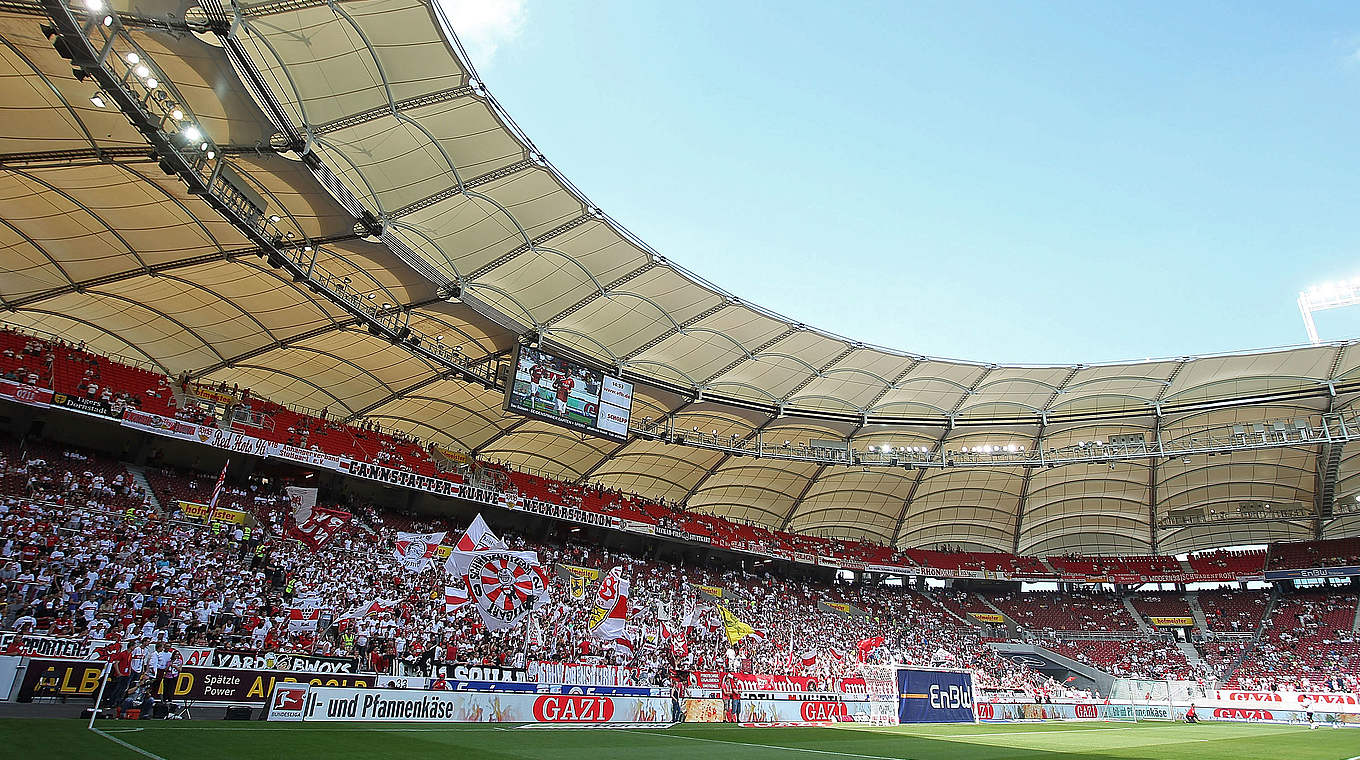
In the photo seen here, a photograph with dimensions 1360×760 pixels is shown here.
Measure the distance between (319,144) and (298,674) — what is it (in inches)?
561

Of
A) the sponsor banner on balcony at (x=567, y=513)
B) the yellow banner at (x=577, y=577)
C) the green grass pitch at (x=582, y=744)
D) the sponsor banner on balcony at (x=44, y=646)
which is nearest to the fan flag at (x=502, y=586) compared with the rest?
the green grass pitch at (x=582, y=744)

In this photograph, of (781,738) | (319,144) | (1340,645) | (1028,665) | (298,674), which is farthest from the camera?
(1028,665)

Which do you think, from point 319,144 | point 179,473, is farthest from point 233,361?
point 319,144

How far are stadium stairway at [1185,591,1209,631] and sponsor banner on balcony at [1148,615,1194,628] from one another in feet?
1.40

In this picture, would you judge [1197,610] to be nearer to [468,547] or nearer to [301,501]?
[468,547]

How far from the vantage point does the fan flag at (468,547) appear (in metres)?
19.6

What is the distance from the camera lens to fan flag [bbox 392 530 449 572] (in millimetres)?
20594

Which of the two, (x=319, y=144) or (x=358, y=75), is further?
(x=319, y=144)

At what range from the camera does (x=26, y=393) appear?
84.0ft

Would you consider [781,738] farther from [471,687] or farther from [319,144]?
[319,144]

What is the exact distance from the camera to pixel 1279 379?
119ft

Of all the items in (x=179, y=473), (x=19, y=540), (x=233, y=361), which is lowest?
(x=19, y=540)

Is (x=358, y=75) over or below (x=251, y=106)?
over

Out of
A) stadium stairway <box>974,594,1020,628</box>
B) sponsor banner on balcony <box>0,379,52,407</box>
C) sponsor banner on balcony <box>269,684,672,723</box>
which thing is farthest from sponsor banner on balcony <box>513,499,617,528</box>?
stadium stairway <box>974,594,1020,628</box>
